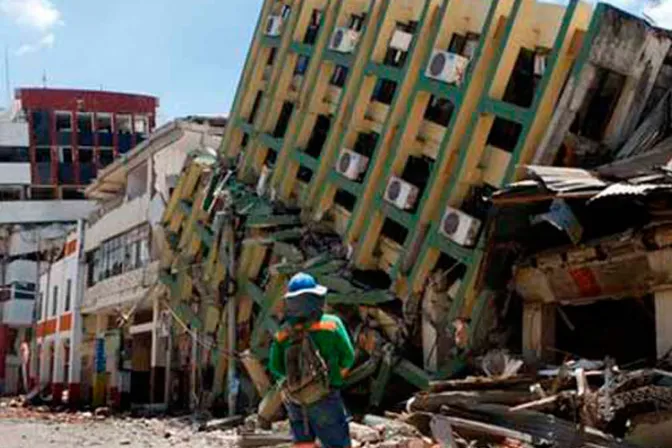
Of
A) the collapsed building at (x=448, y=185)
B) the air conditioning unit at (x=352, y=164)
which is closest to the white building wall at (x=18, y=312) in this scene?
the collapsed building at (x=448, y=185)

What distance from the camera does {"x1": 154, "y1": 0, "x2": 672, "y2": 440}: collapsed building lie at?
11367 mm

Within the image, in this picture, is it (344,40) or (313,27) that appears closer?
(344,40)

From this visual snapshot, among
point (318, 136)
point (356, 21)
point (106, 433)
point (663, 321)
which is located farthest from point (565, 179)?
point (106, 433)

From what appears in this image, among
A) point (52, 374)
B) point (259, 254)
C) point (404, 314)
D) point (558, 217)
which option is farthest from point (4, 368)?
point (558, 217)

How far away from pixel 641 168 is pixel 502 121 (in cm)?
311

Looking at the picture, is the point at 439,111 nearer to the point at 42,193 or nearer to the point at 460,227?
the point at 460,227

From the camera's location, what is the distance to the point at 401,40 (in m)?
15.1

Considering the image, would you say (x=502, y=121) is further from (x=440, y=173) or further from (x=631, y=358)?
(x=631, y=358)

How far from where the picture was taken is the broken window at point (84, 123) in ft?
189

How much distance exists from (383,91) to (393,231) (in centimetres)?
225

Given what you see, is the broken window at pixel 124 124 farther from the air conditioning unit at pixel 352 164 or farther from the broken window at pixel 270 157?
the air conditioning unit at pixel 352 164

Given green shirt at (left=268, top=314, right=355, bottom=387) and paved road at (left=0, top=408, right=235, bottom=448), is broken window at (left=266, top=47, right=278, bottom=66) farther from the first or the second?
green shirt at (left=268, top=314, right=355, bottom=387)

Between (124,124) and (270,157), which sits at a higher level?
(270,157)

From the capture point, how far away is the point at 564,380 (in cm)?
896
